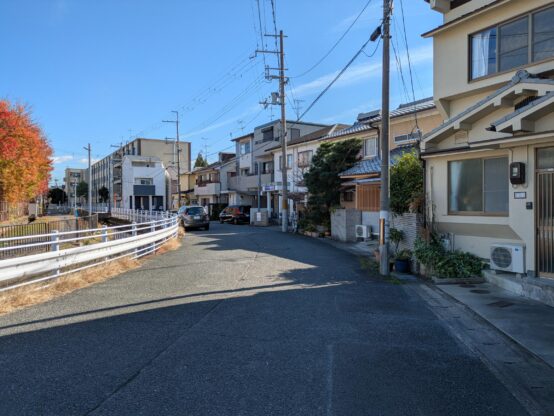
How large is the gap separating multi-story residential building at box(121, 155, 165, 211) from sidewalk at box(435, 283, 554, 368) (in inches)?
2552

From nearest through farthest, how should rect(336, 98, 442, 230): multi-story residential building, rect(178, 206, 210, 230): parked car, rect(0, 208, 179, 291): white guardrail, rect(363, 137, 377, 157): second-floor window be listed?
rect(0, 208, 179, 291): white guardrail < rect(336, 98, 442, 230): multi-story residential building < rect(363, 137, 377, 157): second-floor window < rect(178, 206, 210, 230): parked car

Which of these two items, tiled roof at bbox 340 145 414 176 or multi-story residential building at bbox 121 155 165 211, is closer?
tiled roof at bbox 340 145 414 176

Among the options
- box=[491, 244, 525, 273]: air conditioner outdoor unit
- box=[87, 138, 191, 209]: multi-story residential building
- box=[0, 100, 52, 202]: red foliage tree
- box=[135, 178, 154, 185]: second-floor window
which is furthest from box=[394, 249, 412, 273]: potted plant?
box=[87, 138, 191, 209]: multi-story residential building

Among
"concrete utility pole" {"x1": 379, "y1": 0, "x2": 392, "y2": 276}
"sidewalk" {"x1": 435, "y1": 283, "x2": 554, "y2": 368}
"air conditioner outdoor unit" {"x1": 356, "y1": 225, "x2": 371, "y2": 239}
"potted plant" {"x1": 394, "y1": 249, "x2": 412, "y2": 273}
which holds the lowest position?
"sidewalk" {"x1": 435, "y1": 283, "x2": 554, "y2": 368}

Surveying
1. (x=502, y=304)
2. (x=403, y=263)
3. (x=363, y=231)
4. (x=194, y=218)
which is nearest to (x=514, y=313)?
(x=502, y=304)

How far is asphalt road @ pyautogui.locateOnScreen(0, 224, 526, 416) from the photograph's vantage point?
12.7 ft

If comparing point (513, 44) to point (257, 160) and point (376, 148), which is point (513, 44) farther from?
point (257, 160)

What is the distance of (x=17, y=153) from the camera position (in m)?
26.5

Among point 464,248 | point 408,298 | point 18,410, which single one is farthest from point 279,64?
point 18,410

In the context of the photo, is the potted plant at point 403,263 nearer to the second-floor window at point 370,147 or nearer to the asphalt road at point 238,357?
the asphalt road at point 238,357

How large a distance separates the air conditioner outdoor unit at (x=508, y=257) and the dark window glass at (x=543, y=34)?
419 cm

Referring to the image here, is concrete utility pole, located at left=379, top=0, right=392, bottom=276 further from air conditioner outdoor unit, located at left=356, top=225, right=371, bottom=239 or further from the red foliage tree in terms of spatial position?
the red foliage tree

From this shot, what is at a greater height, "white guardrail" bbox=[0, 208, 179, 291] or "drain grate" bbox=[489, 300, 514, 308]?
"white guardrail" bbox=[0, 208, 179, 291]

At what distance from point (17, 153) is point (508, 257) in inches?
1078
